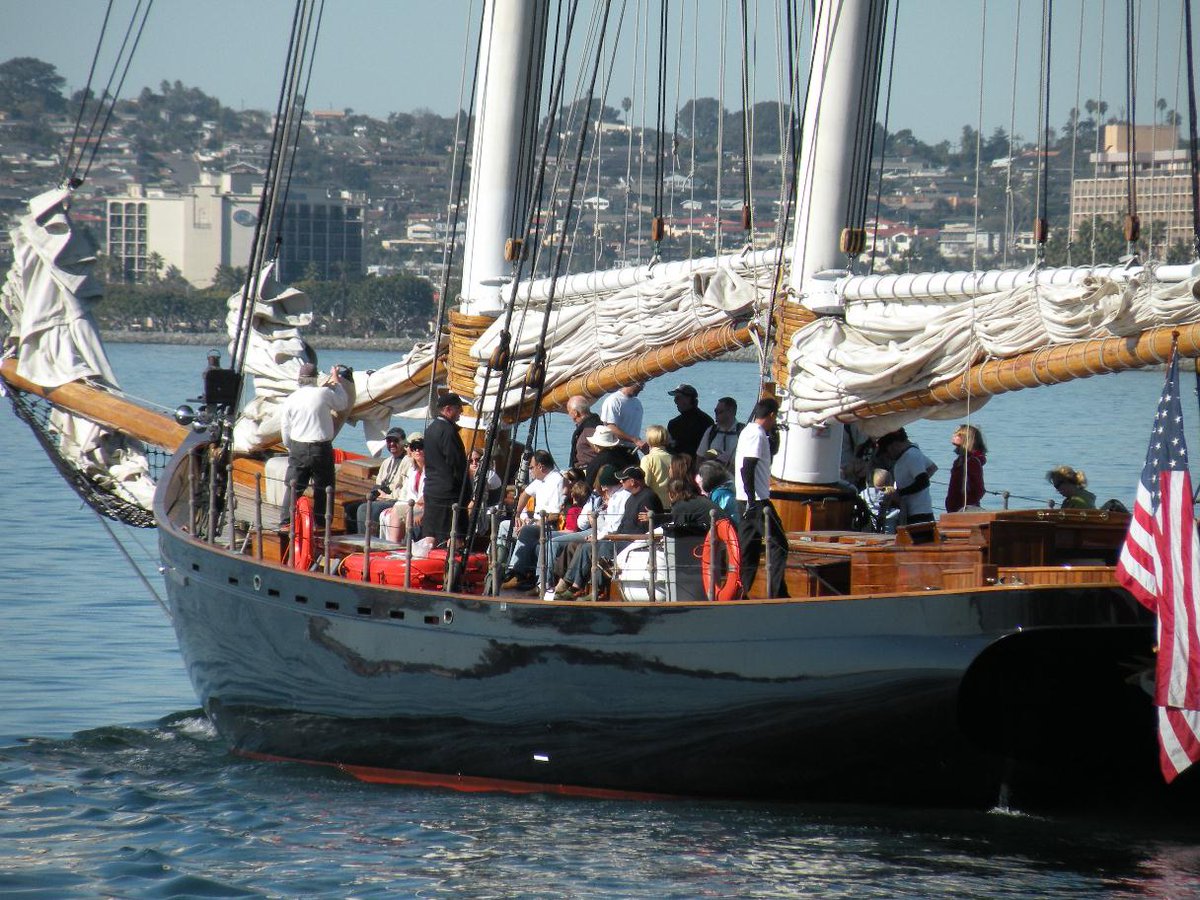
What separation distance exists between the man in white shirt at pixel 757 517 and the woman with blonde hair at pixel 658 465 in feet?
3.18

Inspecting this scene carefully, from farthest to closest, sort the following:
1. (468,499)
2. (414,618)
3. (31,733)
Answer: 1. (31,733)
2. (468,499)
3. (414,618)

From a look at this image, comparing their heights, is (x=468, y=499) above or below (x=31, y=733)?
above

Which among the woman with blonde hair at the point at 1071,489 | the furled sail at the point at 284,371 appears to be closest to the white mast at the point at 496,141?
the furled sail at the point at 284,371

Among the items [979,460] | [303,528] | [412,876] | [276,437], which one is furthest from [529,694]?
[276,437]

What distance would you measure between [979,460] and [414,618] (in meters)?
3.97

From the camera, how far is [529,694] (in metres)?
11.0

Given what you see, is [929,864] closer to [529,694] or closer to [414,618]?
[529,694]

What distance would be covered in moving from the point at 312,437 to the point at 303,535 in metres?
0.94

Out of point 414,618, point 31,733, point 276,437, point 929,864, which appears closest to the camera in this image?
point 929,864

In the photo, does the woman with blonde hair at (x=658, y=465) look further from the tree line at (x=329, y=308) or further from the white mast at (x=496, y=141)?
the tree line at (x=329, y=308)

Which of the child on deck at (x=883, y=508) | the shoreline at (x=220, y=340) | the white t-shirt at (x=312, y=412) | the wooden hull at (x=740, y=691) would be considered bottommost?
the wooden hull at (x=740, y=691)

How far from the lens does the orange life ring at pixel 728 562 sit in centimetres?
1044

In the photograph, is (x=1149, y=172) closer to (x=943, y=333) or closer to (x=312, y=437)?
(x=943, y=333)

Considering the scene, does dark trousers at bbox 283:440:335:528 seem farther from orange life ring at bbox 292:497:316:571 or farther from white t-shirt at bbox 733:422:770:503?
white t-shirt at bbox 733:422:770:503
